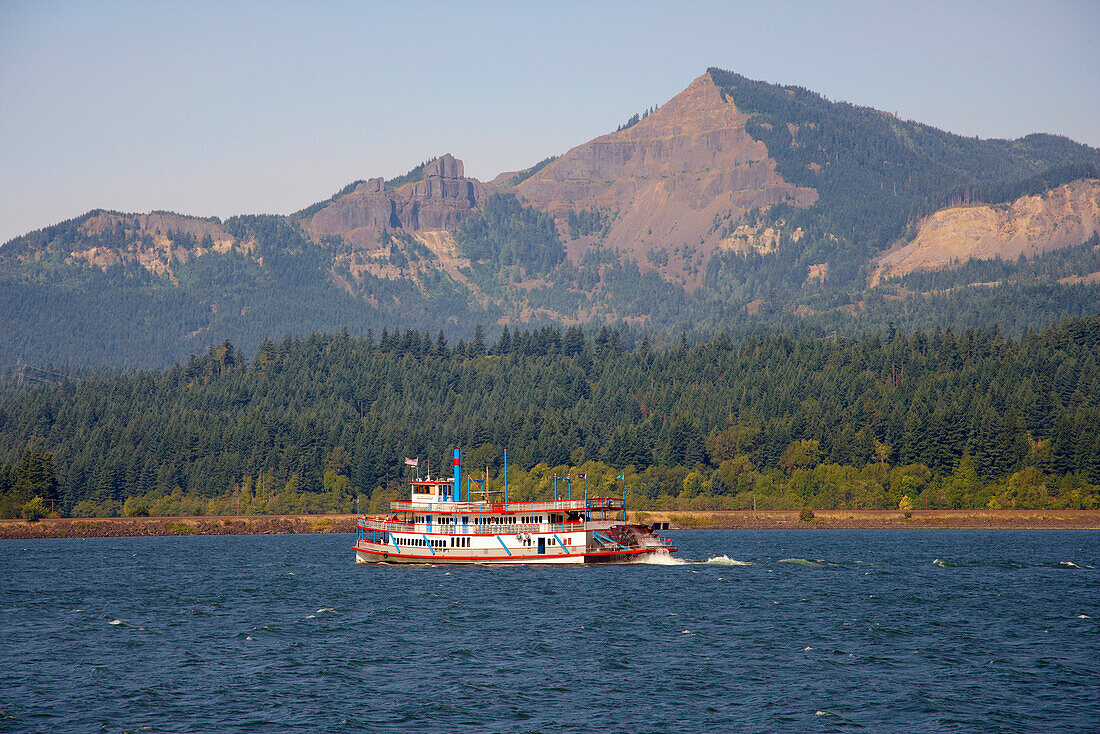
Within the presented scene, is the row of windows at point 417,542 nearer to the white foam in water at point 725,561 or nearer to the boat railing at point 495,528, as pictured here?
the boat railing at point 495,528

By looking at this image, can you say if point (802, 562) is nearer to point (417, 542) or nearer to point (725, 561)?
point (725, 561)

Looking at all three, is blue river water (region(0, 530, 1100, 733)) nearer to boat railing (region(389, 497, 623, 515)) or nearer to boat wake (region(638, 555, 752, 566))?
boat wake (region(638, 555, 752, 566))

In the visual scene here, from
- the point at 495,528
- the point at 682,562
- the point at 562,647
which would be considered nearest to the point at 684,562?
the point at 682,562

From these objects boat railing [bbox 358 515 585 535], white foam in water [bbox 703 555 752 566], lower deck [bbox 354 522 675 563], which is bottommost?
white foam in water [bbox 703 555 752 566]

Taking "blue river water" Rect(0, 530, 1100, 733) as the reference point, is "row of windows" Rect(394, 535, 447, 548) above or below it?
above

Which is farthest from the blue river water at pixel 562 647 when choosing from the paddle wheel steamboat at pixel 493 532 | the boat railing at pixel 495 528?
the boat railing at pixel 495 528

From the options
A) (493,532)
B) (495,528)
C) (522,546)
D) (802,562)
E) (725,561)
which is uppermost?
(495,528)

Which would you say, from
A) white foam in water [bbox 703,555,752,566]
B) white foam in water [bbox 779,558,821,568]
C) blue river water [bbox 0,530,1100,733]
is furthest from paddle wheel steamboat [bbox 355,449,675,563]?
white foam in water [bbox 779,558,821,568]

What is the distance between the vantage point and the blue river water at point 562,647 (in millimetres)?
56875

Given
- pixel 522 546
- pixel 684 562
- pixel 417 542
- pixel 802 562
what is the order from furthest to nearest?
pixel 684 562 → pixel 802 562 → pixel 417 542 → pixel 522 546

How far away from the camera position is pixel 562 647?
7519 cm

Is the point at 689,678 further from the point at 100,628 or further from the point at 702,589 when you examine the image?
the point at 100,628

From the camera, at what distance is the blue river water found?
56875 millimetres

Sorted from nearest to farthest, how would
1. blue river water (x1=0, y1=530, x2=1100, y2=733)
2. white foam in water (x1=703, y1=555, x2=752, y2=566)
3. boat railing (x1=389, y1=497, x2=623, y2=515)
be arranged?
blue river water (x1=0, y1=530, x2=1100, y2=733)
boat railing (x1=389, y1=497, x2=623, y2=515)
white foam in water (x1=703, y1=555, x2=752, y2=566)
